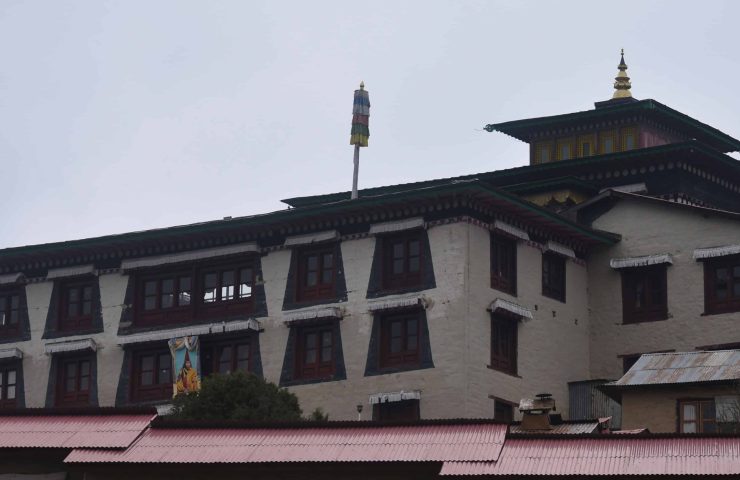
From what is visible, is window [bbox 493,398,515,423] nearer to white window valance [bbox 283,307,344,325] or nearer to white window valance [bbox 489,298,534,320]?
white window valance [bbox 489,298,534,320]

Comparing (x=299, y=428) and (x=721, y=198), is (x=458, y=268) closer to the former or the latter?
(x=721, y=198)

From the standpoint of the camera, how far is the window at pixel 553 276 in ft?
208

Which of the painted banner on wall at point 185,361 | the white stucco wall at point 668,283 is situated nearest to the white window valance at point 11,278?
the painted banner on wall at point 185,361

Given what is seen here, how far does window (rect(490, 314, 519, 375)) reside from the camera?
60219mm

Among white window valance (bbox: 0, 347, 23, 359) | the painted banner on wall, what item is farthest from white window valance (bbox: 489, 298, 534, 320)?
white window valance (bbox: 0, 347, 23, 359)

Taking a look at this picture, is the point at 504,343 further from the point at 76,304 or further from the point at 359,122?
the point at 76,304

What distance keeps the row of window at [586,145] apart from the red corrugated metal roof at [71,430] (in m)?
37.3

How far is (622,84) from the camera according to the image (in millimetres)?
78188

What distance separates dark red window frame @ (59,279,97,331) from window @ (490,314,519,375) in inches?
600

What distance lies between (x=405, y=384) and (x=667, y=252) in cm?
1108

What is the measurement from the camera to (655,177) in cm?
6812

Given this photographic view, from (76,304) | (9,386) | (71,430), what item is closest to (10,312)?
(9,386)

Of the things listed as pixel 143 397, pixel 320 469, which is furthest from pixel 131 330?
pixel 320 469

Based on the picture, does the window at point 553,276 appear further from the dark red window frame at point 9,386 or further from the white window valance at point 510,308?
the dark red window frame at point 9,386
